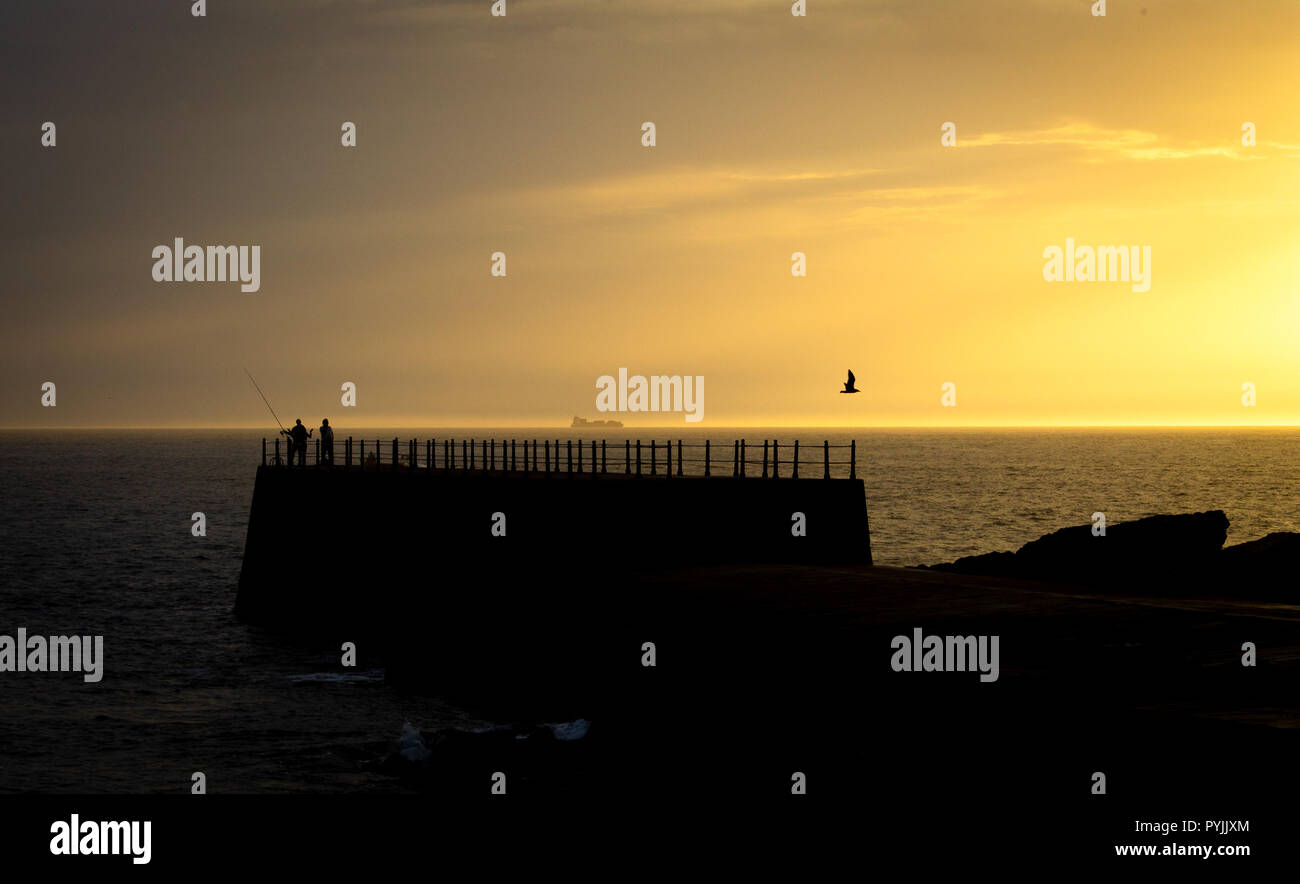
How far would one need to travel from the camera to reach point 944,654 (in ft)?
56.4

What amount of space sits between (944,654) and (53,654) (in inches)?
1159

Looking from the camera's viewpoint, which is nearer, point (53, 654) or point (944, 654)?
point (944, 654)

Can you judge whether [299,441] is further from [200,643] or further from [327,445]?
[200,643]

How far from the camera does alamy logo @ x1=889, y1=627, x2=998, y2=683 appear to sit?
16609mm

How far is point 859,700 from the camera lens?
17938mm

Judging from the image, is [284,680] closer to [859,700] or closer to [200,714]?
[200,714]

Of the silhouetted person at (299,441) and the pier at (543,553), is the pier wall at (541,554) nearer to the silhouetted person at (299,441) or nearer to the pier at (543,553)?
the pier at (543,553)

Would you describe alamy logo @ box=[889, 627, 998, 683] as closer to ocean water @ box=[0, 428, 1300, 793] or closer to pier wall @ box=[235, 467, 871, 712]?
pier wall @ box=[235, 467, 871, 712]

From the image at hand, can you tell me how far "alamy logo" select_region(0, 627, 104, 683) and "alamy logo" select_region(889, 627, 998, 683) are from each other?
75.1ft

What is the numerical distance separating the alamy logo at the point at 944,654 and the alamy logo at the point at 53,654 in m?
22.9
